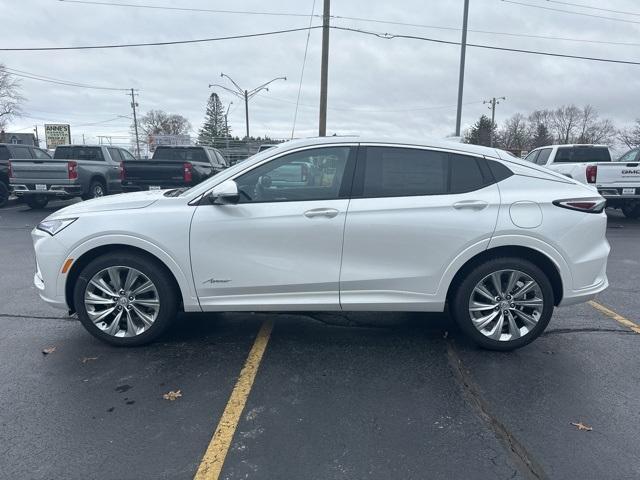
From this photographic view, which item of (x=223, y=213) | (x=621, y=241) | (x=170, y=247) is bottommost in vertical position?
(x=621, y=241)

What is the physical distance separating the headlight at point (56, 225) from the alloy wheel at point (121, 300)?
0.49 metres

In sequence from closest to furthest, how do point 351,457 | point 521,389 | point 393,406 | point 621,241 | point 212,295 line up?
point 351,457
point 393,406
point 521,389
point 212,295
point 621,241

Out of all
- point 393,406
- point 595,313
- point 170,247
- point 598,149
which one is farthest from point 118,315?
point 598,149

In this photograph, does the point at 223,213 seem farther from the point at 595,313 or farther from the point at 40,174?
the point at 40,174

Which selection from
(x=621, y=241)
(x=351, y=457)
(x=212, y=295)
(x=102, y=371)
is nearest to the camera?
(x=351, y=457)

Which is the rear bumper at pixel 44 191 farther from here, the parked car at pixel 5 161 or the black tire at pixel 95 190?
the parked car at pixel 5 161

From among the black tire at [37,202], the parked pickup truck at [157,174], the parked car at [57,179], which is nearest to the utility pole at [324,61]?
the parked pickup truck at [157,174]

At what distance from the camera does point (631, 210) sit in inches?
499

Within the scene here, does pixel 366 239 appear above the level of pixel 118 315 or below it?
above

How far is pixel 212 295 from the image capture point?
4.00m

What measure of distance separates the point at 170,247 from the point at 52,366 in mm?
1293

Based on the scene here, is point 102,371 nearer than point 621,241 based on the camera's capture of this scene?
Yes

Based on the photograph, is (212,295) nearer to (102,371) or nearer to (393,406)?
(102,371)

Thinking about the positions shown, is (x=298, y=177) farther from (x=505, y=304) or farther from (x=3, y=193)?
(x=3, y=193)
